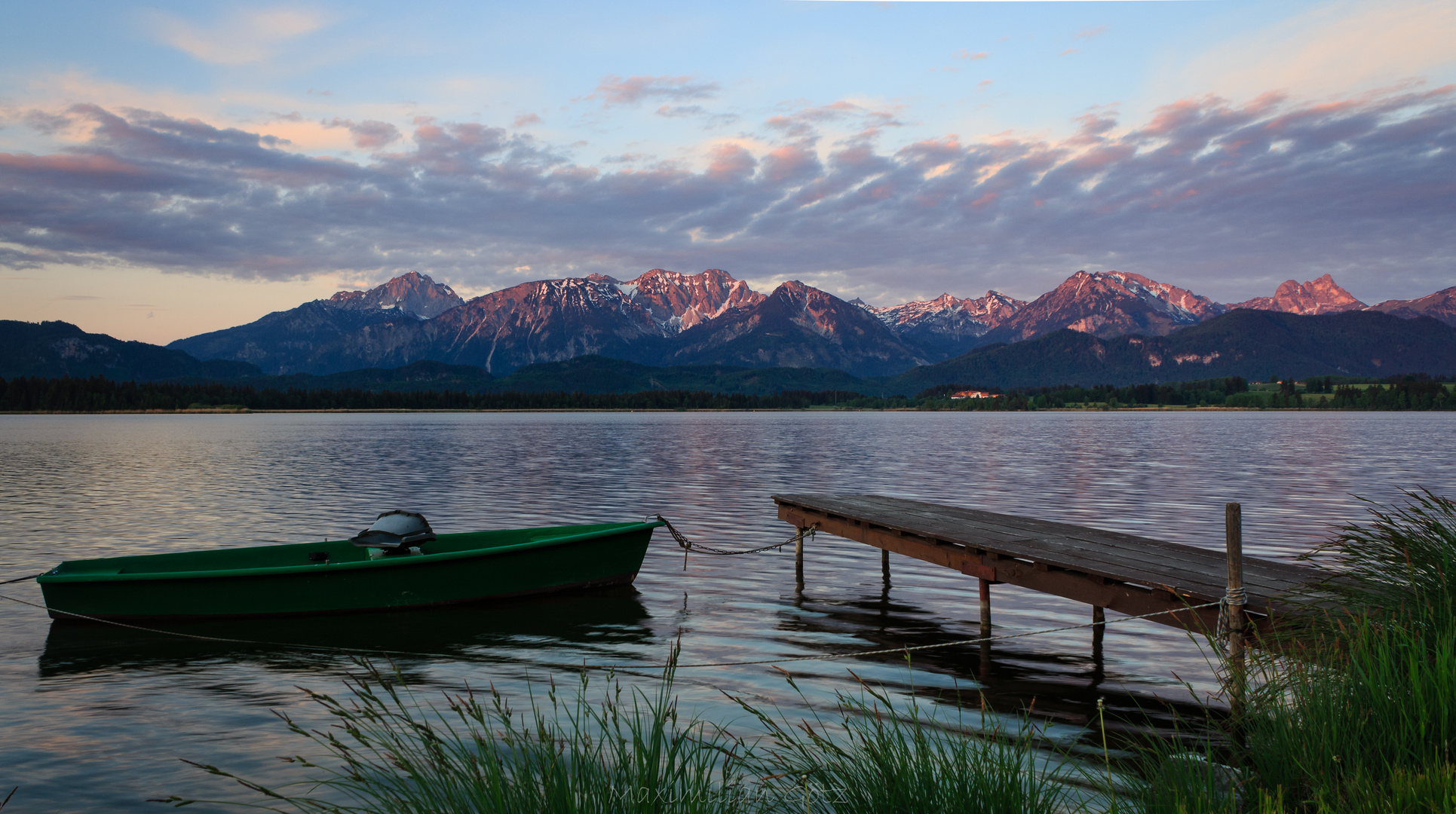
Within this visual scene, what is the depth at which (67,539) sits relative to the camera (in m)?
26.2

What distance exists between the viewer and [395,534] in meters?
18.0

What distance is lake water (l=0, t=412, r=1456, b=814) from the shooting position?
11.4 metres

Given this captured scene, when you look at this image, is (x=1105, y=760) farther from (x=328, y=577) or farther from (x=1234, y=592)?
(x=328, y=577)

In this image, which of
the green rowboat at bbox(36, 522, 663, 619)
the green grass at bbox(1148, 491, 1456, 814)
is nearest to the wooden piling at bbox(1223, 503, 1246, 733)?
the green grass at bbox(1148, 491, 1456, 814)

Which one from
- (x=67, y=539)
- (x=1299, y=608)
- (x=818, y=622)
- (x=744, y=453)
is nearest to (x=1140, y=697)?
(x=1299, y=608)

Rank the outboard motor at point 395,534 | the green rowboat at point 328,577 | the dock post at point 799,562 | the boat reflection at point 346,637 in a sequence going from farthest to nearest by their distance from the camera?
the dock post at point 799,562 → the outboard motor at point 395,534 → the green rowboat at point 328,577 → the boat reflection at point 346,637

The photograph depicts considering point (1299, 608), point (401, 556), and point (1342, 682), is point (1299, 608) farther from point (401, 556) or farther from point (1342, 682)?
point (401, 556)

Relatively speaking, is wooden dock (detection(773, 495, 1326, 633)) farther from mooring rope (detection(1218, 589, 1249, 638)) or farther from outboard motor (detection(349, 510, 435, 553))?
outboard motor (detection(349, 510, 435, 553))

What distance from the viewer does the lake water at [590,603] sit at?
11391 mm

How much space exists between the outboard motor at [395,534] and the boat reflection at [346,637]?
4.87 ft

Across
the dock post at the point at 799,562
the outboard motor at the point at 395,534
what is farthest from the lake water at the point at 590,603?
the outboard motor at the point at 395,534

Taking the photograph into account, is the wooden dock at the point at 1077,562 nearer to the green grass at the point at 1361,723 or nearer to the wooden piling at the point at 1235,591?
the wooden piling at the point at 1235,591

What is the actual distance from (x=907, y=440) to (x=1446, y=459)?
48.5m

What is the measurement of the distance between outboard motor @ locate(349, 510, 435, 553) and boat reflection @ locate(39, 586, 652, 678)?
149 centimetres
